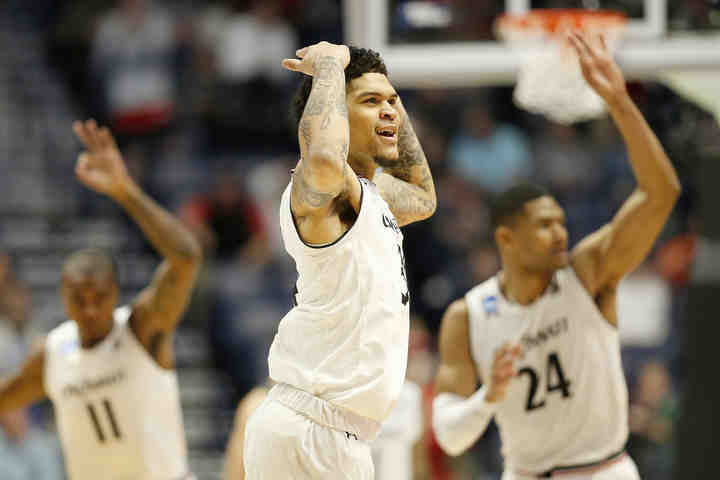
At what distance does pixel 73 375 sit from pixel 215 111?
637 centimetres

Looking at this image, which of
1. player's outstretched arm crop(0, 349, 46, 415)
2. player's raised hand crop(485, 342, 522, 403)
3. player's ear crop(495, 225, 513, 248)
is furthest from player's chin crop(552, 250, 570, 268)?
player's outstretched arm crop(0, 349, 46, 415)

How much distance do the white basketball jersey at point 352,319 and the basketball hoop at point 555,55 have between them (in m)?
2.70

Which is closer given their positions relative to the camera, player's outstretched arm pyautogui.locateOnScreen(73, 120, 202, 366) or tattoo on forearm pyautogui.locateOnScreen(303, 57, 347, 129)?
tattoo on forearm pyautogui.locateOnScreen(303, 57, 347, 129)

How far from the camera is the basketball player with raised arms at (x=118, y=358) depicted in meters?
6.39

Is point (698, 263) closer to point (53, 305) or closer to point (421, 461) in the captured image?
point (421, 461)

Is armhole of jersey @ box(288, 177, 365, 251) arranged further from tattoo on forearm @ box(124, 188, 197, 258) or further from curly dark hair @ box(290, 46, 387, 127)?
tattoo on forearm @ box(124, 188, 197, 258)

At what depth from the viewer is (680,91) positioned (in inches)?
273

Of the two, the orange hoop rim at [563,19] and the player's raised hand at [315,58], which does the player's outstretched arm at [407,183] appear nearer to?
the player's raised hand at [315,58]

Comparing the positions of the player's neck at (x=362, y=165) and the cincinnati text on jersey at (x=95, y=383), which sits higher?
the player's neck at (x=362, y=165)

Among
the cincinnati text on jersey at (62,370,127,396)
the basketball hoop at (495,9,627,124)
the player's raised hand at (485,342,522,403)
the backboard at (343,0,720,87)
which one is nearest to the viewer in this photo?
the player's raised hand at (485,342,522,403)

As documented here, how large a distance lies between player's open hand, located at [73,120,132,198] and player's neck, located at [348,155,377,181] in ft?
6.73

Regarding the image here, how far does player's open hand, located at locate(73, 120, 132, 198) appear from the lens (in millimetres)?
6367

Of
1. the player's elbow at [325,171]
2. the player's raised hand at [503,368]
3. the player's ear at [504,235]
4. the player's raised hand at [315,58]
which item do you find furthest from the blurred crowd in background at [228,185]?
the player's elbow at [325,171]

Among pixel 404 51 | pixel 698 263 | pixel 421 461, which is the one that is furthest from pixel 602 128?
pixel 698 263
